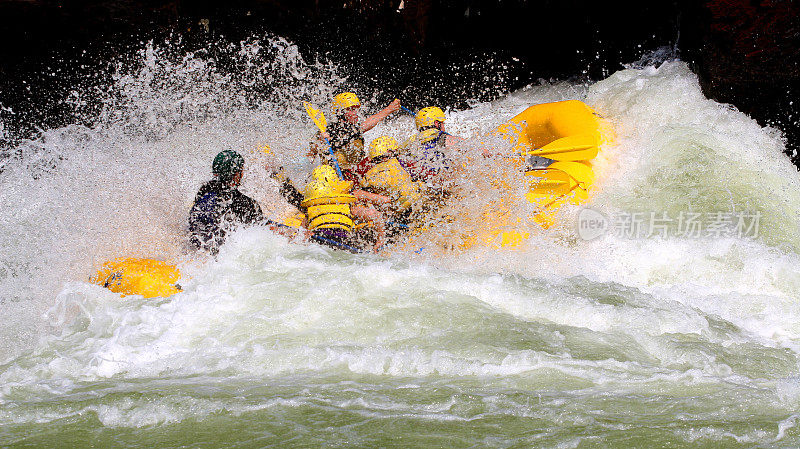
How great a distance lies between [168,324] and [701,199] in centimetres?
358

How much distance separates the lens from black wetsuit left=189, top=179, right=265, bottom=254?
3.67 meters

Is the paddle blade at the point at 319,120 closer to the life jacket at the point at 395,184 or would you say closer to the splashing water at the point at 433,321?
the splashing water at the point at 433,321

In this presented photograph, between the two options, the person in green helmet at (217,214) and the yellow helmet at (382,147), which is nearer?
the person in green helmet at (217,214)

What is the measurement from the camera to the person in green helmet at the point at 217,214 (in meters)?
3.67

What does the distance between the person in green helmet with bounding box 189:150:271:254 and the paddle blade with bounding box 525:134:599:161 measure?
2.19 meters

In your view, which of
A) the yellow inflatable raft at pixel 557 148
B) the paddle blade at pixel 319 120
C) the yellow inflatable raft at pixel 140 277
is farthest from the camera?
the paddle blade at pixel 319 120

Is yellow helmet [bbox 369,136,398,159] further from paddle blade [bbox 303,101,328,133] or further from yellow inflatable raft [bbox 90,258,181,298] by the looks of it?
yellow inflatable raft [bbox 90,258,181,298]

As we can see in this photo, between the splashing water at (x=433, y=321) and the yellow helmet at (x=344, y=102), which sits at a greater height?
the yellow helmet at (x=344, y=102)

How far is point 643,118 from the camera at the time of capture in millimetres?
5168

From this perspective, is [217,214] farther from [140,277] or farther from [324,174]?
[324,174]

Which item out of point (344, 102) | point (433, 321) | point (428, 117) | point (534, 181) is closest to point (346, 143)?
point (344, 102)

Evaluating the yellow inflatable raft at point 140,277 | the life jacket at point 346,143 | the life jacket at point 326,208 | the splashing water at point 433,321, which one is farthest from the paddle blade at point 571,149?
the yellow inflatable raft at point 140,277

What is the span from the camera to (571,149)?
4590mm

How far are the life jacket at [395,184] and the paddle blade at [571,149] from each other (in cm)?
104
